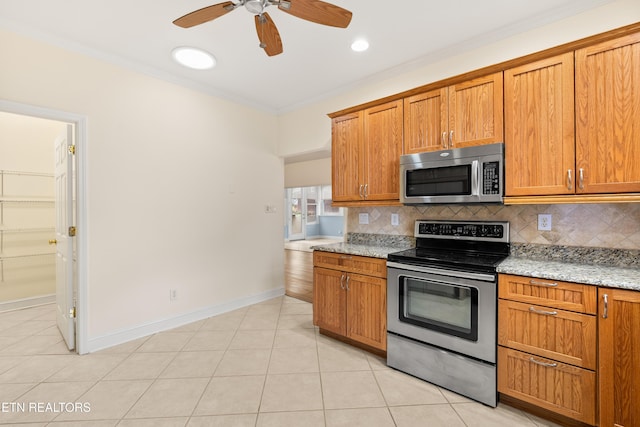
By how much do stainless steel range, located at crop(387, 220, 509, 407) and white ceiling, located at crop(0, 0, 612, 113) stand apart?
1.55 meters

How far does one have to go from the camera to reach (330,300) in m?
2.77

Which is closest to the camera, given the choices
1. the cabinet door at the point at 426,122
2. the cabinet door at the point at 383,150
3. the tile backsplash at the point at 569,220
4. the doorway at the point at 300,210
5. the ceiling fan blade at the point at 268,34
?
the ceiling fan blade at the point at 268,34

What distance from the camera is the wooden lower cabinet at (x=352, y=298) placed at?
2.43 metres

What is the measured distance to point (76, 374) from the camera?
223cm

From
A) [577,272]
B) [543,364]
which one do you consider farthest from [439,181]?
[543,364]

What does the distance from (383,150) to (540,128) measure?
115 cm

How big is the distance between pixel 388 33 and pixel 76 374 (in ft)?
11.8

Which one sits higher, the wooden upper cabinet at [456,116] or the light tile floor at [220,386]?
the wooden upper cabinet at [456,116]

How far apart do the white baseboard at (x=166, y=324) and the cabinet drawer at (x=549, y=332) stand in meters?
2.87

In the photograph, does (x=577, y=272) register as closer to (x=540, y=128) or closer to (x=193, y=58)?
(x=540, y=128)

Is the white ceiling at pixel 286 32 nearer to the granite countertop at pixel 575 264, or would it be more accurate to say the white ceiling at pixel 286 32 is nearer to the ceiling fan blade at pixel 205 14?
the ceiling fan blade at pixel 205 14

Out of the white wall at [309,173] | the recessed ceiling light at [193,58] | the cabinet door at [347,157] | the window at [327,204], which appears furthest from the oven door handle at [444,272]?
the window at [327,204]

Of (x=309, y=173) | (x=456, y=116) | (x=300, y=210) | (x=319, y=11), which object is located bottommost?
(x=300, y=210)

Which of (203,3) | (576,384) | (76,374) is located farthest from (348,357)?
(203,3)
